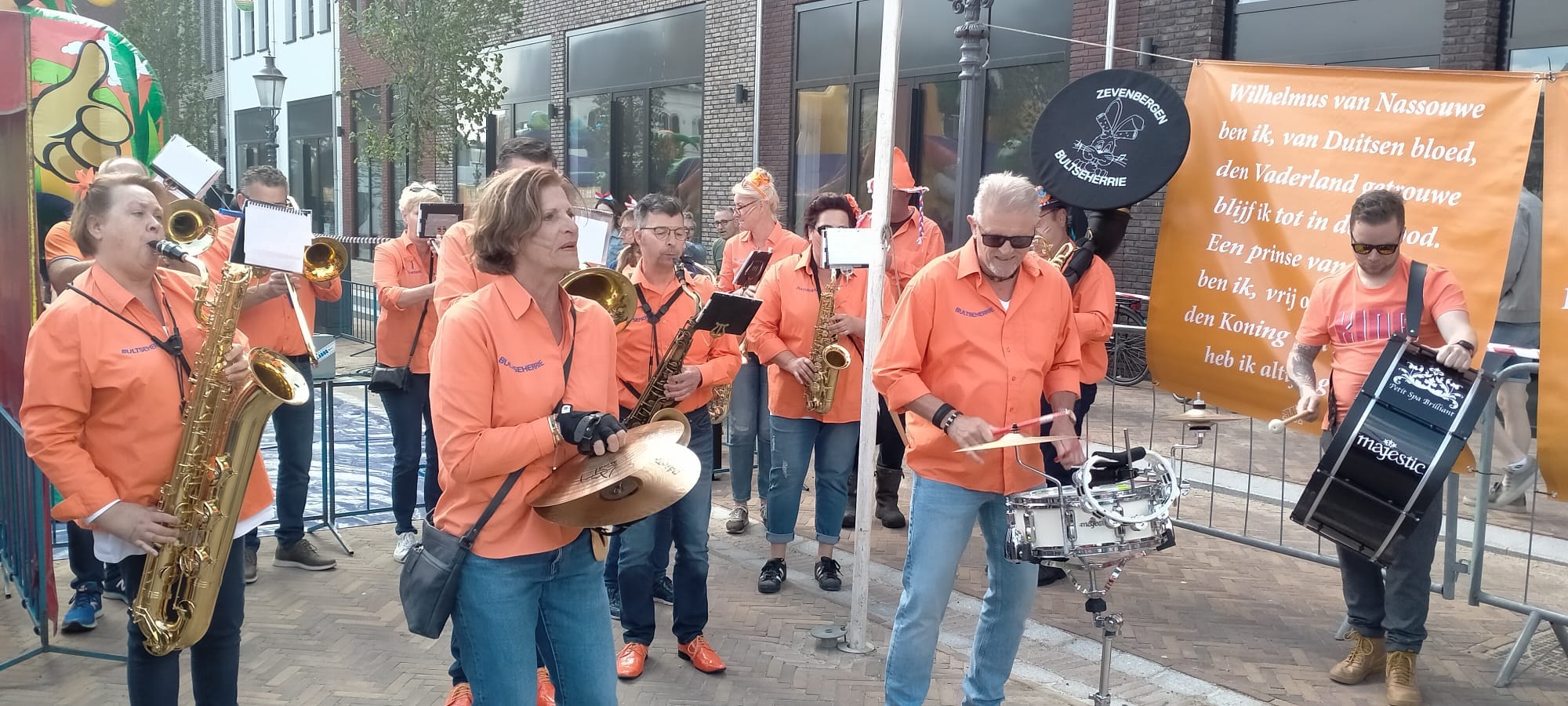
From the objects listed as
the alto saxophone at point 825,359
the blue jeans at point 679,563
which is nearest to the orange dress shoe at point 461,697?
the blue jeans at point 679,563

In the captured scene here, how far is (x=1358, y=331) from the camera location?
4.68 m

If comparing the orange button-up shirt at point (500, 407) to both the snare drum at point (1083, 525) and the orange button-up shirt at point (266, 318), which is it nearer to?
the snare drum at point (1083, 525)

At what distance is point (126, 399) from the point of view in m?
3.30

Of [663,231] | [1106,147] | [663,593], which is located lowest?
[663,593]

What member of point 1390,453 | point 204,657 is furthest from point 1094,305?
point 204,657

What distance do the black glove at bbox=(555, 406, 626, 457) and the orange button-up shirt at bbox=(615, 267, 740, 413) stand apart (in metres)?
1.87

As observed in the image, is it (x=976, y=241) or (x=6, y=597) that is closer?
(x=976, y=241)

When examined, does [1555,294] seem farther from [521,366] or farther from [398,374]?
[398,374]

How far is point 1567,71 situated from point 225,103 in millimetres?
40395

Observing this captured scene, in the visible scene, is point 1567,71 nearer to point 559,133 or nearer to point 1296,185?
point 1296,185

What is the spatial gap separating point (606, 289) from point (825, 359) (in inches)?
75.9

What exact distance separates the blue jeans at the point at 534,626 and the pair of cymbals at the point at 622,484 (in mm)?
213

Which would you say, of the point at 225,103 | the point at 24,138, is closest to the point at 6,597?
the point at 24,138

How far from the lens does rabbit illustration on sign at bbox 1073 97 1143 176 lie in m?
5.93
